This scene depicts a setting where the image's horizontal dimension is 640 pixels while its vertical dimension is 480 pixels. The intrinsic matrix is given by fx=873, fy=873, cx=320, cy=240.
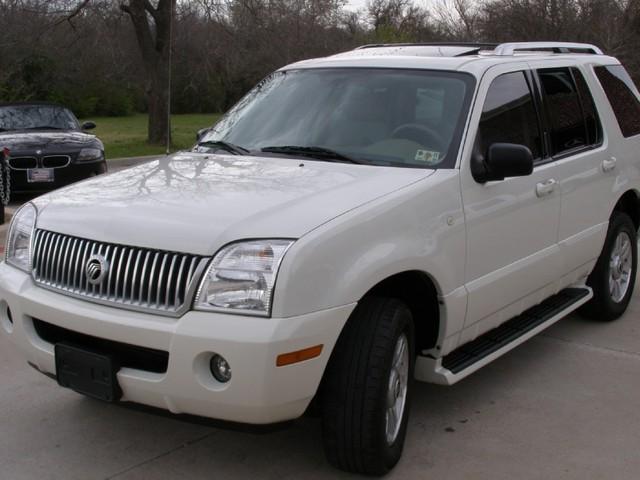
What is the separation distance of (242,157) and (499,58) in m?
1.52

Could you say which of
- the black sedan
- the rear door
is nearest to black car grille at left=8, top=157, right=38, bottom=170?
the black sedan

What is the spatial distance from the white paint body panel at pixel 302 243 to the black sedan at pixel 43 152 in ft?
24.1

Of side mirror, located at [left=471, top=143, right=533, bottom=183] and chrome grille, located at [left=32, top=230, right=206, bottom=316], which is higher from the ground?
side mirror, located at [left=471, top=143, right=533, bottom=183]

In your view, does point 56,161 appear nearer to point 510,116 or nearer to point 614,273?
point 614,273

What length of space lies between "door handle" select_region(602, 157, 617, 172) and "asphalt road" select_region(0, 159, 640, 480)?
126 centimetres

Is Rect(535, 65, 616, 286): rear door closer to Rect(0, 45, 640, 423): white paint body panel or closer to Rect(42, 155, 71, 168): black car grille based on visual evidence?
Rect(0, 45, 640, 423): white paint body panel

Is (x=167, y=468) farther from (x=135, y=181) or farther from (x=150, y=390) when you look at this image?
(x=135, y=181)

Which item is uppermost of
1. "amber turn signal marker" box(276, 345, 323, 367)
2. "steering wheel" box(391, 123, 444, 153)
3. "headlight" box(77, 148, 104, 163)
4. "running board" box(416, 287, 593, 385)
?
"steering wheel" box(391, 123, 444, 153)

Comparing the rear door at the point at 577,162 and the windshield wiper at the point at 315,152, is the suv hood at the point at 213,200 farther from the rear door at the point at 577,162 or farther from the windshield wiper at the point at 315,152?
the rear door at the point at 577,162

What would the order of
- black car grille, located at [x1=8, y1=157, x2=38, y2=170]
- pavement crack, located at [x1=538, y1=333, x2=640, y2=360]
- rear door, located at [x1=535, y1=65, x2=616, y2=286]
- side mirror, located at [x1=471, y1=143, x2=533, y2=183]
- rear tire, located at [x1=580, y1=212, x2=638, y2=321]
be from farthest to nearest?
black car grille, located at [x1=8, y1=157, x2=38, y2=170] < rear tire, located at [x1=580, y1=212, x2=638, y2=321] < pavement crack, located at [x1=538, y1=333, x2=640, y2=360] < rear door, located at [x1=535, y1=65, x2=616, y2=286] < side mirror, located at [x1=471, y1=143, x2=533, y2=183]

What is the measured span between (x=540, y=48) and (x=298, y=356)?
125 inches

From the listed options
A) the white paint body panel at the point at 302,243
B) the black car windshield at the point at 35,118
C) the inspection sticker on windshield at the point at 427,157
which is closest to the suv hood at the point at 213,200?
the white paint body panel at the point at 302,243

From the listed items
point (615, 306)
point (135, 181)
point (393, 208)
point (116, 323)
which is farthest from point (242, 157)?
point (615, 306)

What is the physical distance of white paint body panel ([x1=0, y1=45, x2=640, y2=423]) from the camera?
10.4ft
